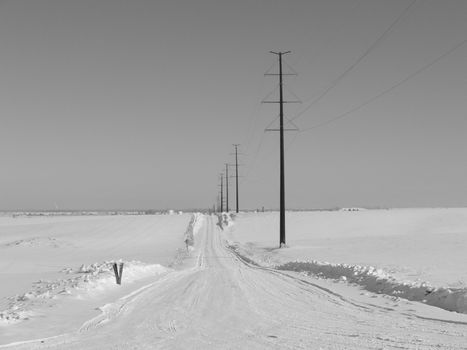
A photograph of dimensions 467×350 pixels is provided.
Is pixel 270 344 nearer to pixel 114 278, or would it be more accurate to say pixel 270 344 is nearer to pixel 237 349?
pixel 237 349

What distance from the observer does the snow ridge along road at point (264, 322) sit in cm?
979

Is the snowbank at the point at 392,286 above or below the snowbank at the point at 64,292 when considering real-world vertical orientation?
above

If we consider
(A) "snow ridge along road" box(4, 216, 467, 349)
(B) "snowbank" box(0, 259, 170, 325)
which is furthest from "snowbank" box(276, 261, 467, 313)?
(B) "snowbank" box(0, 259, 170, 325)

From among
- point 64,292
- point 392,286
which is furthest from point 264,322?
point 64,292

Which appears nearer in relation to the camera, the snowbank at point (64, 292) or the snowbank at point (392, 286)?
the snowbank at point (64, 292)

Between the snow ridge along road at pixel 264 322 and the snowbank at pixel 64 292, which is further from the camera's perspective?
the snowbank at pixel 64 292

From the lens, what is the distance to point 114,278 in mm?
20859

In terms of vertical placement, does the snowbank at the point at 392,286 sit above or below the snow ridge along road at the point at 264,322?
above

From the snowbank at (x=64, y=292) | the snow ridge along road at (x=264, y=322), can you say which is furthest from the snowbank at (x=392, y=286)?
the snowbank at (x=64, y=292)

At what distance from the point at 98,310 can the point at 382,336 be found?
7.06 metres

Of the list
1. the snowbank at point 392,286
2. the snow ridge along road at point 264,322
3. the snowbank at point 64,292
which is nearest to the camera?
the snow ridge along road at point 264,322

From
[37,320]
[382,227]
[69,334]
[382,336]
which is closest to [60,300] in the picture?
[37,320]

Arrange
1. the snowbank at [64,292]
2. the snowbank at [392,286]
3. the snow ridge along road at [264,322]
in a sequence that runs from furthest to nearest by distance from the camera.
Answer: the snowbank at [392,286], the snowbank at [64,292], the snow ridge along road at [264,322]

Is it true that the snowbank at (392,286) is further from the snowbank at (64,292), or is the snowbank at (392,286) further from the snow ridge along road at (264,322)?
the snowbank at (64,292)
